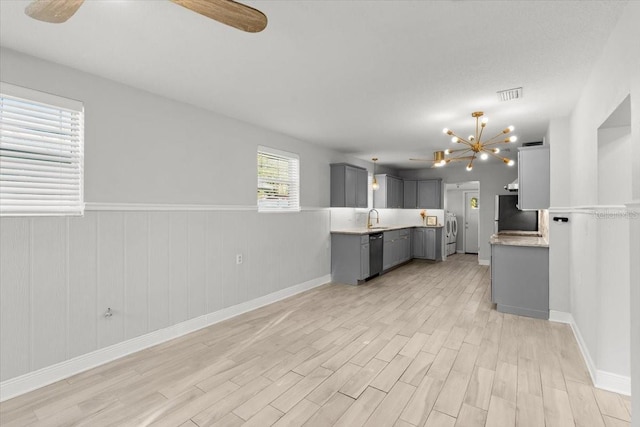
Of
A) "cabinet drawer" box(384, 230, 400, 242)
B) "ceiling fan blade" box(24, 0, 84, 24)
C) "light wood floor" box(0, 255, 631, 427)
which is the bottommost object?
"light wood floor" box(0, 255, 631, 427)

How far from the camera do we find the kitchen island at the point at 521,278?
3.86m

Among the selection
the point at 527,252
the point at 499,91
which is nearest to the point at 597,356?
the point at 527,252

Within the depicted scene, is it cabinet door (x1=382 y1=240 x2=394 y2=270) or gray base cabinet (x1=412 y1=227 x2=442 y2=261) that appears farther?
gray base cabinet (x1=412 y1=227 x2=442 y2=261)

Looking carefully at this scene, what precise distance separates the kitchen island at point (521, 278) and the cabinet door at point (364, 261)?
2.12 m

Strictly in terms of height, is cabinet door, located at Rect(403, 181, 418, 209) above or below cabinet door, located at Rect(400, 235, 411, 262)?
above

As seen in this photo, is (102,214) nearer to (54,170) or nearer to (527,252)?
(54,170)

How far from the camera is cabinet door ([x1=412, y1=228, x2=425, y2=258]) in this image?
809 cm

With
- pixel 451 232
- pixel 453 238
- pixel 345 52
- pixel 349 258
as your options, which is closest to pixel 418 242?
pixel 451 232

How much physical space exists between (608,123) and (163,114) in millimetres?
3951

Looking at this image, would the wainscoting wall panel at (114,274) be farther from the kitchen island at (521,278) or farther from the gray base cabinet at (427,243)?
the gray base cabinet at (427,243)

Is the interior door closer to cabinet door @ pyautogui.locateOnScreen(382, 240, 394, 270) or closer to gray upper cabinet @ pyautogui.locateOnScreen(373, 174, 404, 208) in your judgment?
gray upper cabinet @ pyautogui.locateOnScreen(373, 174, 404, 208)

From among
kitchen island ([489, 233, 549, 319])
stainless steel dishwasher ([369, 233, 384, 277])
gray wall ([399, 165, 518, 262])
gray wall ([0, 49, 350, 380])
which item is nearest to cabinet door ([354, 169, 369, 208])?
stainless steel dishwasher ([369, 233, 384, 277])

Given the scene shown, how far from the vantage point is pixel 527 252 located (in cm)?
396

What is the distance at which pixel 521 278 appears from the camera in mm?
3979
